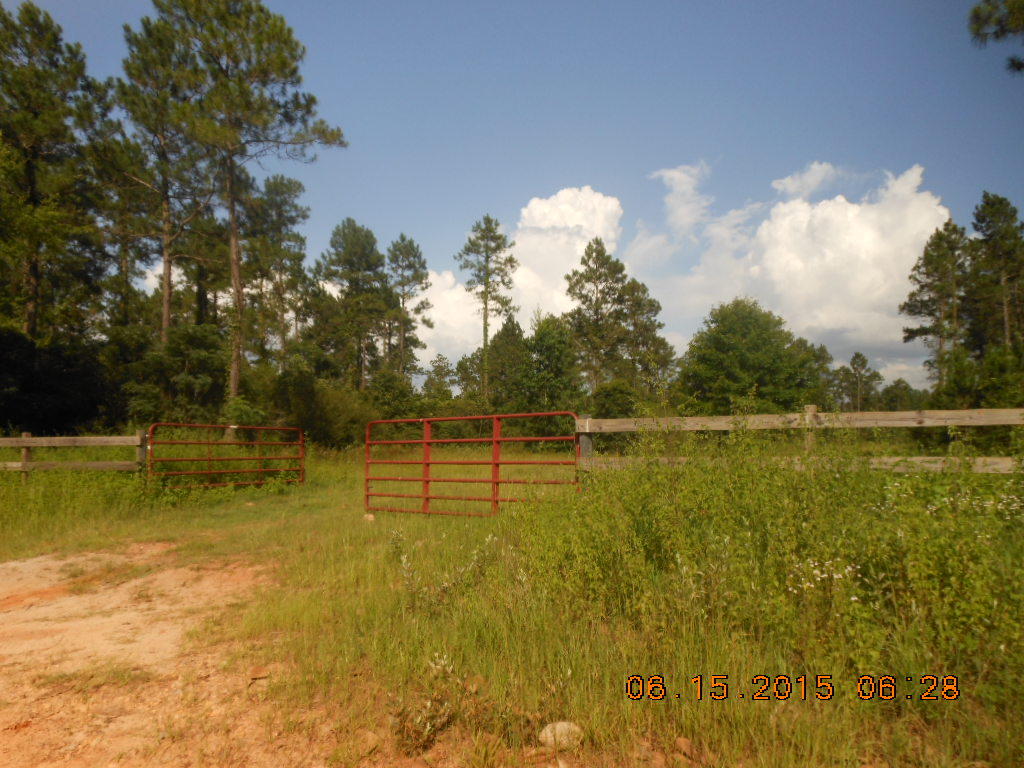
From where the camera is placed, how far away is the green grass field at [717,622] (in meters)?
2.40

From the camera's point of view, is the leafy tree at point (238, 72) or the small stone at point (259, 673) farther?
the leafy tree at point (238, 72)

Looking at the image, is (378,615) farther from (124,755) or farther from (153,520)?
(153,520)

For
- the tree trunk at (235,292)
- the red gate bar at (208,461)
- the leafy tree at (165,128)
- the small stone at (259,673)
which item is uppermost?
the leafy tree at (165,128)

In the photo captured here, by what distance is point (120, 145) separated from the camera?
22.1 metres

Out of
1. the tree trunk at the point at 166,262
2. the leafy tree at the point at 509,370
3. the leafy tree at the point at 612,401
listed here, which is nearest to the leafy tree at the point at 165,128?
the tree trunk at the point at 166,262

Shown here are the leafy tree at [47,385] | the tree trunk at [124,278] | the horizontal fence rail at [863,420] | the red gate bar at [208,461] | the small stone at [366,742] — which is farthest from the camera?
the tree trunk at [124,278]

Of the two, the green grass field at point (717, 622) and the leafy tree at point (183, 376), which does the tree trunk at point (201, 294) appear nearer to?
the leafy tree at point (183, 376)

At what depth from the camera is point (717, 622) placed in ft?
9.62

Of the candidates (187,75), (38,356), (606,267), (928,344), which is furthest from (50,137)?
(928,344)

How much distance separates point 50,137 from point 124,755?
28.1m

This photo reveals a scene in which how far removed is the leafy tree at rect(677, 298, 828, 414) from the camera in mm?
29641

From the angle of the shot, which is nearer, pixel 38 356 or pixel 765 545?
pixel 765 545

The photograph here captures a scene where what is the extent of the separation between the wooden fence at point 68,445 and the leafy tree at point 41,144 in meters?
12.9

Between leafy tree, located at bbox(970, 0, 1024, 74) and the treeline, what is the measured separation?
755cm
